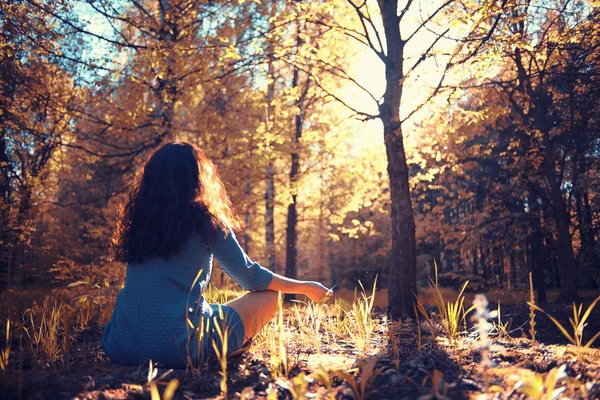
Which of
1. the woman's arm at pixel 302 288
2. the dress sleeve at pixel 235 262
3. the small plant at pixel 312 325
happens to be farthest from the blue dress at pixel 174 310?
the small plant at pixel 312 325

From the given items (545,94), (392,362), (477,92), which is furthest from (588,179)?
(392,362)

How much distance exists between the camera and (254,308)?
8.93 feet

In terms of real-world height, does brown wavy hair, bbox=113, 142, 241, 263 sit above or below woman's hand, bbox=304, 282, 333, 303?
above

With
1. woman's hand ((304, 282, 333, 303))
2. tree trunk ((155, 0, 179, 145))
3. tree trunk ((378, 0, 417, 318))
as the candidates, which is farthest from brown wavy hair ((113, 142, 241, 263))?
tree trunk ((155, 0, 179, 145))

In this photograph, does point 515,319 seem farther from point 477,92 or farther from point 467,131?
point 467,131

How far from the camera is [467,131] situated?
9.22 m

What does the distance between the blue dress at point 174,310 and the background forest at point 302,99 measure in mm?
3566

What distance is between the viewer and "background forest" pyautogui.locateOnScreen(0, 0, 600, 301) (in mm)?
6281

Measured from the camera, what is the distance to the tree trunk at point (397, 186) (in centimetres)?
607

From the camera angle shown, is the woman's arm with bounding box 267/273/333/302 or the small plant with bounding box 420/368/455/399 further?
the woman's arm with bounding box 267/273/333/302

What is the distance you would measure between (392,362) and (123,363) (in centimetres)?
140

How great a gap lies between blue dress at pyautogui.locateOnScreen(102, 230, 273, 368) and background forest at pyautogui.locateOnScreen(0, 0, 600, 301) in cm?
357

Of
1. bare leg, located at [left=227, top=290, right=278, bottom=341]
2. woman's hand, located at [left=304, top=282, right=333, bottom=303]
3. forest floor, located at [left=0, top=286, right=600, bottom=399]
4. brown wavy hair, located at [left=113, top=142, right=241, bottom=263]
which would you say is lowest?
forest floor, located at [left=0, top=286, right=600, bottom=399]

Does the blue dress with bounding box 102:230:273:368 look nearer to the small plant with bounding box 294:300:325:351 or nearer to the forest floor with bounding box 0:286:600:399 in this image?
the forest floor with bounding box 0:286:600:399
